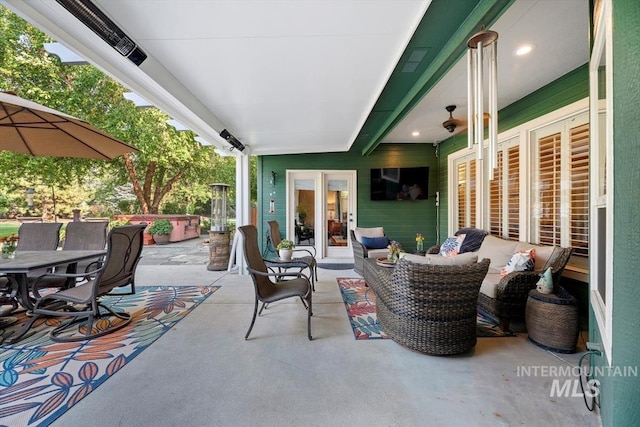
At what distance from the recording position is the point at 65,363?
2205mm

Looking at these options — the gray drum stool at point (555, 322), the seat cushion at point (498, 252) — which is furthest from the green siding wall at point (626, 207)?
the seat cushion at point (498, 252)

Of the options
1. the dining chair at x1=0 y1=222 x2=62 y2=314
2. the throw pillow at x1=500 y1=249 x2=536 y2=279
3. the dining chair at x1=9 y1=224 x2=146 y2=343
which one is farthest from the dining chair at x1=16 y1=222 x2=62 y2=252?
the throw pillow at x1=500 y1=249 x2=536 y2=279

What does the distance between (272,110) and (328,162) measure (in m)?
3.00

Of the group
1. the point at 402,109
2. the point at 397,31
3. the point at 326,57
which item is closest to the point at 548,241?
the point at 402,109

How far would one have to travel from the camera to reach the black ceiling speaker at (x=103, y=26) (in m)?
1.68

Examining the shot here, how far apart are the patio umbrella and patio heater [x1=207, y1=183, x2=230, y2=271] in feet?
7.95

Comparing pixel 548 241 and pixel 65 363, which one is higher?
pixel 548 241

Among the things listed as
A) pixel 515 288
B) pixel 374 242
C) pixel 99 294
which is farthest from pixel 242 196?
pixel 515 288

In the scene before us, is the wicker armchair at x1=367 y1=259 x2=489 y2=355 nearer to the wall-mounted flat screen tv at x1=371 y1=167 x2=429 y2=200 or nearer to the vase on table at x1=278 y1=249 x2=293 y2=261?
the vase on table at x1=278 y1=249 x2=293 y2=261

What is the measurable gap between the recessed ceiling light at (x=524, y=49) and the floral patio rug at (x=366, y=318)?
2.79 metres

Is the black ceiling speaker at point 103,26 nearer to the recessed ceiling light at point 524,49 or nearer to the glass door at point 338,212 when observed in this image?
the recessed ceiling light at point 524,49

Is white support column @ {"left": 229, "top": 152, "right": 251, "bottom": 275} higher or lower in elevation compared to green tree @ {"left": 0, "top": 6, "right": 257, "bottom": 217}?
lower

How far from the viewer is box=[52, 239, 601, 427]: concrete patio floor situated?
5.32 ft

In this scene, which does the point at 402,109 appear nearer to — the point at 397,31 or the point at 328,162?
the point at 397,31
